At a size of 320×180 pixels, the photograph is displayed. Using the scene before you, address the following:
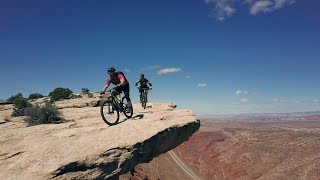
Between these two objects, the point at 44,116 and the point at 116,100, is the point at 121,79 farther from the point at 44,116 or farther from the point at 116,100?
the point at 44,116

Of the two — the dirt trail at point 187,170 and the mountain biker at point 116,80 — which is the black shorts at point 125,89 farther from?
the dirt trail at point 187,170

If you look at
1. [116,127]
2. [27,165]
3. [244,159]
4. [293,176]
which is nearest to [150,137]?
[116,127]

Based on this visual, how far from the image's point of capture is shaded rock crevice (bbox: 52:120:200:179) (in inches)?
643

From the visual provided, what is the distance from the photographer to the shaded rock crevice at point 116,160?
1633cm

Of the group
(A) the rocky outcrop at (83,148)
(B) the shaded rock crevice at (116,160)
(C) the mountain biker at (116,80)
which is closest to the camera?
(A) the rocky outcrop at (83,148)

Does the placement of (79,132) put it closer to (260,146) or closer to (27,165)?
(27,165)

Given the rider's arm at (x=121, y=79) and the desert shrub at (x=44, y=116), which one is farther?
the desert shrub at (x=44, y=116)

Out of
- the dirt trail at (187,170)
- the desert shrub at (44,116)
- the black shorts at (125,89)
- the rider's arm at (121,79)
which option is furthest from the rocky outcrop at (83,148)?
the dirt trail at (187,170)

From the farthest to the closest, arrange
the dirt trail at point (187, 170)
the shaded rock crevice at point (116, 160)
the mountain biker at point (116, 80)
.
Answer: the dirt trail at point (187, 170) < the mountain biker at point (116, 80) < the shaded rock crevice at point (116, 160)

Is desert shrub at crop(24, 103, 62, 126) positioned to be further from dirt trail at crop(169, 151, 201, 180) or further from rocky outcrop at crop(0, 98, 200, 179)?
dirt trail at crop(169, 151, 201, 180)

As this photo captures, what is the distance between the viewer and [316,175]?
67500 millimetres

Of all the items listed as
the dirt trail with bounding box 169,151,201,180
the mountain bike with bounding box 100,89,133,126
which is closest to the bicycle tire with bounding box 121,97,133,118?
the mountain bike with bounding box 100,89,133,126

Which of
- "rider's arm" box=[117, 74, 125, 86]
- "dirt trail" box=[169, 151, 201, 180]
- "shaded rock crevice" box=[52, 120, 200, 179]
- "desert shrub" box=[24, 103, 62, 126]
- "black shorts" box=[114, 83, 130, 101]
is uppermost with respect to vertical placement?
"rider's arm" box=[117, 74, 125, 86]

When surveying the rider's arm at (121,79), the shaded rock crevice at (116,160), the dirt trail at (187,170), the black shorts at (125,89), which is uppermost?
the rider's arm at (121,79)
